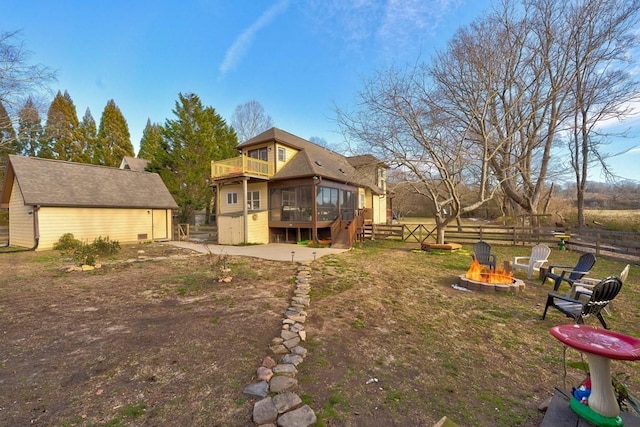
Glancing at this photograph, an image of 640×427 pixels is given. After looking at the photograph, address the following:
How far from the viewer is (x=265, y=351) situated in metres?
3.59

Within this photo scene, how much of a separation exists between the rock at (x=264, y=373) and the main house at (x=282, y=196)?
11.3m

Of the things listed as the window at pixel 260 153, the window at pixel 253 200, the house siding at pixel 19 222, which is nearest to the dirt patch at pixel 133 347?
the house siding at pixel 19 222

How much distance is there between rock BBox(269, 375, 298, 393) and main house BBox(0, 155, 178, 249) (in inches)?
647

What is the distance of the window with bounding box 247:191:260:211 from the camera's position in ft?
56.0

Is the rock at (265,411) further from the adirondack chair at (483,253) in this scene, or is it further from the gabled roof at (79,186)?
the gabled roof at (79,186)

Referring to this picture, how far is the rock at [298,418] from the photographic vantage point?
7.43ft

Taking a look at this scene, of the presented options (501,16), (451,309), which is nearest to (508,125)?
(501,16)

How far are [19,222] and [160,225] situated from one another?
6.62 m

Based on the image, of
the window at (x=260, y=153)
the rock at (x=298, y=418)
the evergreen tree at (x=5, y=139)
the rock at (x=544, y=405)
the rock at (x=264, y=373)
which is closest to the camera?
the rock at (x=298, y=418)

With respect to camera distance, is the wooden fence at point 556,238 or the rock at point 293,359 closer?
the rock at point 293,359

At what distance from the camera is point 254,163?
1579 cm

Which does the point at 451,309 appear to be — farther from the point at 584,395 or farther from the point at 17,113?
the point at 17,113

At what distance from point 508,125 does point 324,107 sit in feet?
32.3

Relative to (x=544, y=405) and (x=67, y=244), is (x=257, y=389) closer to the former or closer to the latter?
(x=544, y=405)
